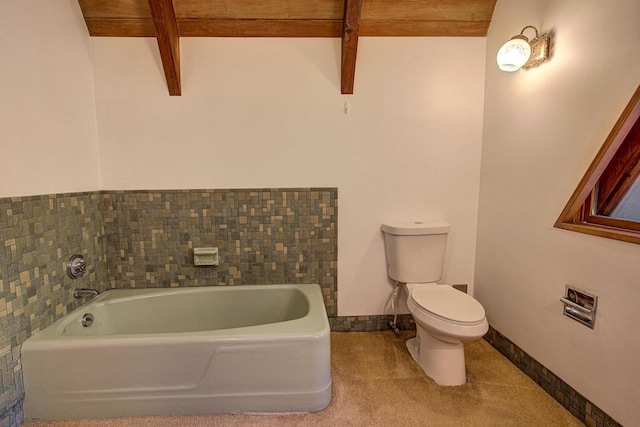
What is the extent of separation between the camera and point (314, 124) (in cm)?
221

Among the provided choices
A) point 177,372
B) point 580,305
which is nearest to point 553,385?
point 580,305

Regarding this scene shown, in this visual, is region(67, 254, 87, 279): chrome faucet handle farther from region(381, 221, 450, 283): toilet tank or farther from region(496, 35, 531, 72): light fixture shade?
region(496, 35, 531, 72): light fixture shade

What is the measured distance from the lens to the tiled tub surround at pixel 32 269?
4.74 feet

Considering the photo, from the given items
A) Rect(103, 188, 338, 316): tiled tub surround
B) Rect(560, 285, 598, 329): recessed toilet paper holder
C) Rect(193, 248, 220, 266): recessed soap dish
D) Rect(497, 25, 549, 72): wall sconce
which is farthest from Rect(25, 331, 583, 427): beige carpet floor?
Rect(497, 25, 549, 72): wall sconce

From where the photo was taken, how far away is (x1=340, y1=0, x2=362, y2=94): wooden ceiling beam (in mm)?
1836

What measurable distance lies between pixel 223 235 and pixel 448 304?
4.95 feet

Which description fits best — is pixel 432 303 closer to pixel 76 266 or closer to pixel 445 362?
pixel 445 362

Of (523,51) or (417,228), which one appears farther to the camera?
(417,228)

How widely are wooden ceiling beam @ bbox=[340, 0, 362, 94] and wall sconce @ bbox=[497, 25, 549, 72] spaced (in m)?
0.82

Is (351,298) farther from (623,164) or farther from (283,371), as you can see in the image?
→ (623,164)

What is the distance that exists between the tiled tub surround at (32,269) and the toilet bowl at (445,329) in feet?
6.53

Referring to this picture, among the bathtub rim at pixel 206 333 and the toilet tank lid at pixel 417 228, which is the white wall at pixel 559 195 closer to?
the toilet tank lid at pixel 417 228

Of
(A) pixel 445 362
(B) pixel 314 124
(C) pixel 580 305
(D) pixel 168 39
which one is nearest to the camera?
(C) pixel 580 305

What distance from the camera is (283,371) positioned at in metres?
1.59
